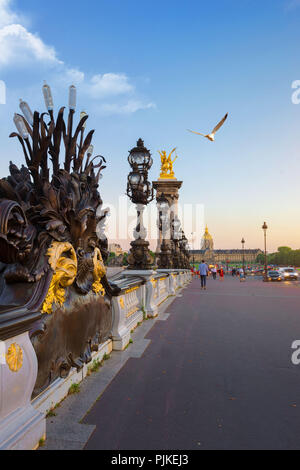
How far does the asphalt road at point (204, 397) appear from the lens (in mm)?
2908

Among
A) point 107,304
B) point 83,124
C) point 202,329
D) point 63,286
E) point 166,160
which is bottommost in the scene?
point 202,329

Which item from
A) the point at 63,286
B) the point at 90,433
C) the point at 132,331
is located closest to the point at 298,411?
the point at 90,433

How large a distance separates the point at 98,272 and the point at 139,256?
434 centimetres

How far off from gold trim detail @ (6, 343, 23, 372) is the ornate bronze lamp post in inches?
Answer: 248

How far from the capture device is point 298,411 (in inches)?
136

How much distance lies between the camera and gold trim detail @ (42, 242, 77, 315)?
3230 mm

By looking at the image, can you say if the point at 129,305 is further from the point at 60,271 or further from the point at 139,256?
the point at 60,271

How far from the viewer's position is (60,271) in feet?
11.1

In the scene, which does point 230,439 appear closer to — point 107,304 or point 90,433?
point 90,433

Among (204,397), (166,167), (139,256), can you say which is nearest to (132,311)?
(139,256)

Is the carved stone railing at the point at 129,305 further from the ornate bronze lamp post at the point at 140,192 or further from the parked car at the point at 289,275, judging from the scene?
the parked car at the point at 289,275

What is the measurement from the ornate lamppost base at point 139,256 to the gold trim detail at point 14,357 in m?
6.30

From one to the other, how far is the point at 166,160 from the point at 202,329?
26.4 metres
